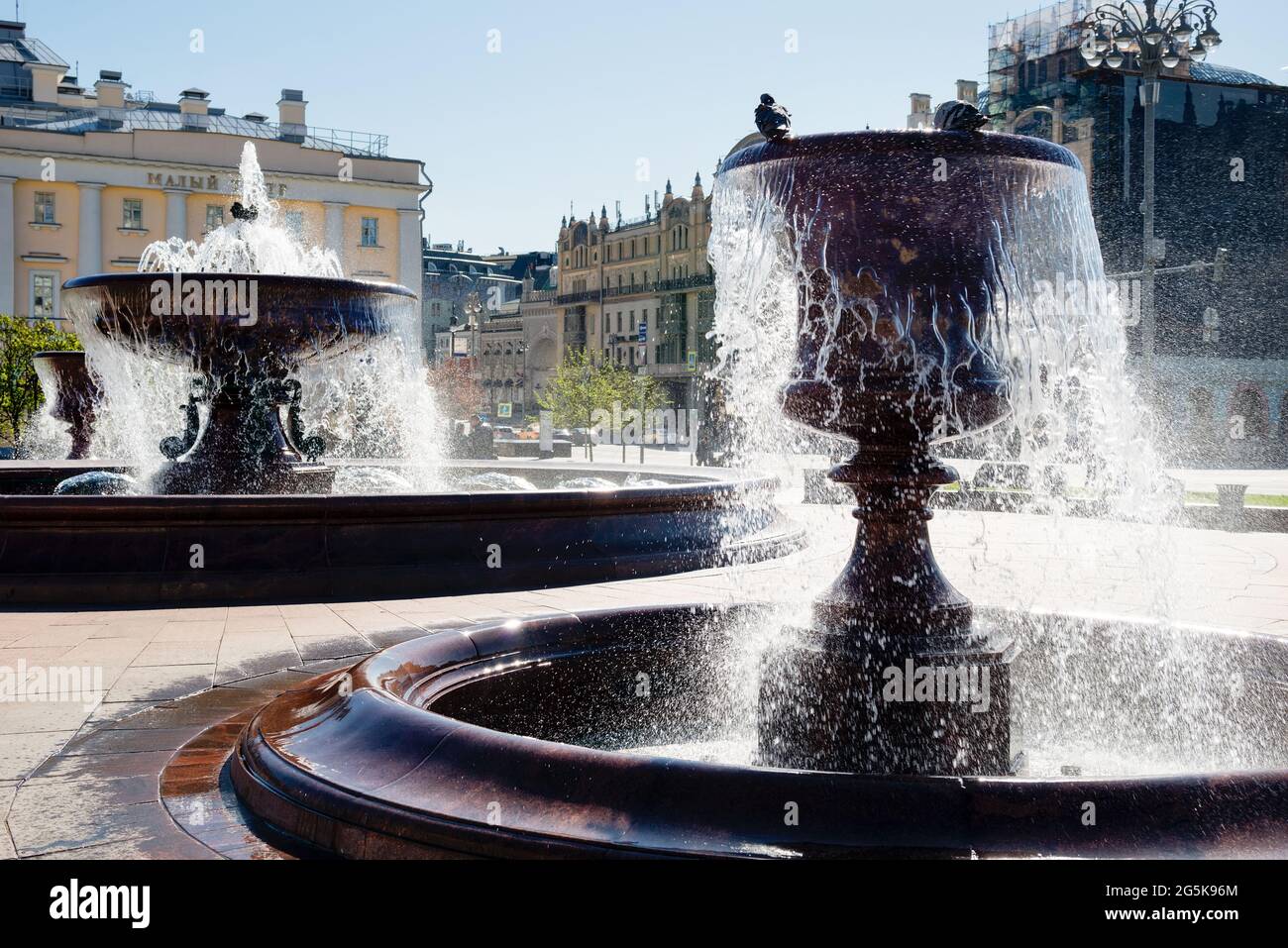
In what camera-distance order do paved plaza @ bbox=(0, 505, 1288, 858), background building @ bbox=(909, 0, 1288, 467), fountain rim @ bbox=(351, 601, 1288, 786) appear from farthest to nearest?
1. background building @ bbox=(909, 0, 1288, 467)
2. paved plaza @ bbox=(0, 505, 1288, 858)
3. fountain rim @ bbox=(351, 601, 1288, 786)

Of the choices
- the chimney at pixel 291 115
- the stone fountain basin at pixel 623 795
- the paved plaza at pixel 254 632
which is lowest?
the paved plaza at pixel 254 632

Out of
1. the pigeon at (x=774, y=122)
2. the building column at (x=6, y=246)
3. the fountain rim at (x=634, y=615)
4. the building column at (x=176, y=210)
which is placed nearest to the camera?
the fountain rim at (x=634, y=615)

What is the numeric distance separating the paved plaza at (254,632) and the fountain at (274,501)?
37 cm

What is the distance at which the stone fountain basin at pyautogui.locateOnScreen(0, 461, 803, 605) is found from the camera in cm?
730

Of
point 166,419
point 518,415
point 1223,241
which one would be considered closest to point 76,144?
point 166,419

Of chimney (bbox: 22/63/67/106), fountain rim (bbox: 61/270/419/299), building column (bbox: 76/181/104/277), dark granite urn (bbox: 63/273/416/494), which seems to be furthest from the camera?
chimney (bbox: 22/63/67/106)

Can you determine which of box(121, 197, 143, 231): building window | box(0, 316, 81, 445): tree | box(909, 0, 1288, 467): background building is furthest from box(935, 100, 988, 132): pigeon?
box(121, 197, 143, 231): building window

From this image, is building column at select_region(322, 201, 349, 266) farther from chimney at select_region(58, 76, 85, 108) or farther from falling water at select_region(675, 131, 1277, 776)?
falling water at select_region(675, 131, 1277, 776)

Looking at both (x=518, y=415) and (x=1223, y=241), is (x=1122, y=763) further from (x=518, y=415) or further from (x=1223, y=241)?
(x=518, y=415)

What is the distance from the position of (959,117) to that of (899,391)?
877mm

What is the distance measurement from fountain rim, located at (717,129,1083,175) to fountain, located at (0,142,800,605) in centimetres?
462

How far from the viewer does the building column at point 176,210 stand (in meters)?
46.1

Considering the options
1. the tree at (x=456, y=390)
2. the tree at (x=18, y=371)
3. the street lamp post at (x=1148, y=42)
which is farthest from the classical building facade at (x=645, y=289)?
the street lamp post at (x=1148, y=42)

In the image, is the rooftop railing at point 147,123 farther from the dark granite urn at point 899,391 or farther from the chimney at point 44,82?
the dark granite urn at point 899,391
